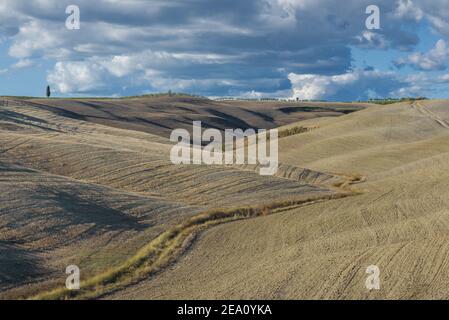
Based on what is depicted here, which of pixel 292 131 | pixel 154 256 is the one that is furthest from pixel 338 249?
pixel 292 131

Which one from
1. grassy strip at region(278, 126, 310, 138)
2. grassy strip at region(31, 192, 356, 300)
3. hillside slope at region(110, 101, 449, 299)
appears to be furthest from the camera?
grassy strip at region(278, 126, 310, 138)

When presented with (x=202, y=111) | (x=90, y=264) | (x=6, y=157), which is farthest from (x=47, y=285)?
(x=202, y=111)

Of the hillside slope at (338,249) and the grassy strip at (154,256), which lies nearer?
the hillside slope at (338,249)

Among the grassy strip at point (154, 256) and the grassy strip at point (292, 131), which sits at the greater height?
the grassy strip at point (292, 131)

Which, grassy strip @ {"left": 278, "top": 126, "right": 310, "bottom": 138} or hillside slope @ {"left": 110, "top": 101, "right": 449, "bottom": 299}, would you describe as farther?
grassy strip @ {"left": 278, "top": 126, "right": 310, "bottom": 138}

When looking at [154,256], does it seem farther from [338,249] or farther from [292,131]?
[292,131]

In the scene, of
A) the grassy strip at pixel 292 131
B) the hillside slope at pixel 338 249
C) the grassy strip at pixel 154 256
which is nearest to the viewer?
the hillside slope at pixel 338 249

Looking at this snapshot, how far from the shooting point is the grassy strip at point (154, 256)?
24.3 meters

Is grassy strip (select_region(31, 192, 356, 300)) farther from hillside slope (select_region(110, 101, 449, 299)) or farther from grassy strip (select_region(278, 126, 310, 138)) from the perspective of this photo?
grassy strip (select_region(278, 126, 310, 138))

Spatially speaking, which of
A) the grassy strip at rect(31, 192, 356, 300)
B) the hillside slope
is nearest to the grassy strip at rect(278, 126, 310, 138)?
the hillside slope

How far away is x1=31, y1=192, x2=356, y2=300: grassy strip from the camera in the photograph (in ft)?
79.6

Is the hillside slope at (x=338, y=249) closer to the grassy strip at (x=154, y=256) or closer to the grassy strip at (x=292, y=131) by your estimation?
the grassy strip at (x=154, y=256)

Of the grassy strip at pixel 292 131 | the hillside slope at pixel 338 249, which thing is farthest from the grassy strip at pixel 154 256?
the grassy strip at pixel 292 131

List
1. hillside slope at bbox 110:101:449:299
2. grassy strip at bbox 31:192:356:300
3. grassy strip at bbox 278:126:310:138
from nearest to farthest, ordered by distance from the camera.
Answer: hillside slope at bbox 110:101:449:299
grassy strip at bbox 31:192:356:300
grassy strip at bbox 278:126:310:138
